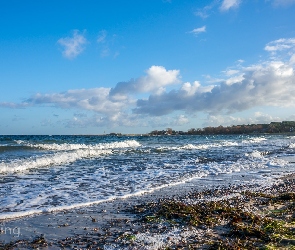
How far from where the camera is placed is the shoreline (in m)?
4.88

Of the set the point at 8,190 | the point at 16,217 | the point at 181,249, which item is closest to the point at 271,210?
the point at 181,249

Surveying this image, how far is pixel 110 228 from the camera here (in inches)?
221

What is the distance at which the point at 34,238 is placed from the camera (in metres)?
5.17

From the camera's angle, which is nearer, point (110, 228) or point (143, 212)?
point (110, 228)

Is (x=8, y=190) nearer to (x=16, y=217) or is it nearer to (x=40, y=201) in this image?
(x=40, y=201)

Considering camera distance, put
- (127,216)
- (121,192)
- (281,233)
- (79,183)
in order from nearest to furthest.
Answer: (281,233), (127,216), (121,192), (79,183)

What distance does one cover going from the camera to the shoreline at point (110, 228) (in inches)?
192

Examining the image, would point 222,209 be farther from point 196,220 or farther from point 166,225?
point 166,225

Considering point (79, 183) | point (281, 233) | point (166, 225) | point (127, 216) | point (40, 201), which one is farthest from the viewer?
point (79, 183)

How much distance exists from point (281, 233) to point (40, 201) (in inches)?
227

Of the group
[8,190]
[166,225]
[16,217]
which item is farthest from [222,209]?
[8,190]

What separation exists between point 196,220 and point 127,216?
4.83 feet

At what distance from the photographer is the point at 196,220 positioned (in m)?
5.88

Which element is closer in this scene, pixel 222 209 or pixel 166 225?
pixel 166 225
